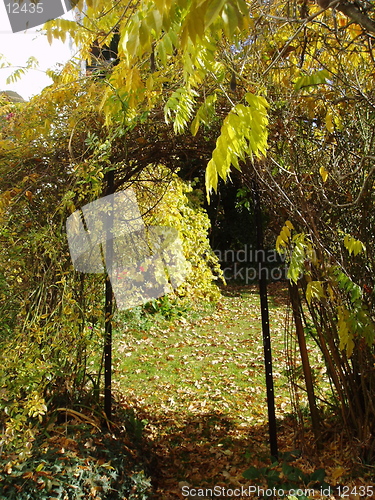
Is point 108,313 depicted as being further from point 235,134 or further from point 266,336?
point 235,134

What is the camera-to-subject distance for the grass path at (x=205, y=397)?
3691mm

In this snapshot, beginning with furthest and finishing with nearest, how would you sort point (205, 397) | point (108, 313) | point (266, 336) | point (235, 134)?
point (205, 397) → point (266, 336) → point (108, 313) → point (235, 134)

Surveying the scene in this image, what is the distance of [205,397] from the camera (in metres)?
5.43

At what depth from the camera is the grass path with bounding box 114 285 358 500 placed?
3.69m

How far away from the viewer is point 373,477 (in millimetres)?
2990

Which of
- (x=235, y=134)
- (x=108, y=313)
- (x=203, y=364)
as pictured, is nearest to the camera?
(x=235, y=134)

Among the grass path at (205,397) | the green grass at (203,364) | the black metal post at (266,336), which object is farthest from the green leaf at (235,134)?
the green grass at (203,364)

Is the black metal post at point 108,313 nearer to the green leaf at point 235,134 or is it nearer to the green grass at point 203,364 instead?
the green grass at point 203,364

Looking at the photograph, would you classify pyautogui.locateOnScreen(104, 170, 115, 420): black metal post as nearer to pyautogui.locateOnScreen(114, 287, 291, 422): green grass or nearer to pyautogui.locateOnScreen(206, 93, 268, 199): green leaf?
pyautogui.locateOnScreen(114, 287, 291, 422): green grass

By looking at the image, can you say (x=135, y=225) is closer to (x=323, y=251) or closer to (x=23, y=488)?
(x=323, y=251)

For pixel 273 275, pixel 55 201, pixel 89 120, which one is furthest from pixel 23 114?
pixel 273 275

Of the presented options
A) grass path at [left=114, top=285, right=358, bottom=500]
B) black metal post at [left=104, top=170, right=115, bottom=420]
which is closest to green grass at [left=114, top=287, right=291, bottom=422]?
grass path at [left=114, top=285, right=358, bottom=500]

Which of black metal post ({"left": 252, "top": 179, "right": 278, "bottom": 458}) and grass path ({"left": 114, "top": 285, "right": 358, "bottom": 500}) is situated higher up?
black metal post ({"left": 252, "top": 179, "right": 278, "bottom": 458})

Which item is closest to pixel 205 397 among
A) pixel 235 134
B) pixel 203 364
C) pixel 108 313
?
pixel 203 364
